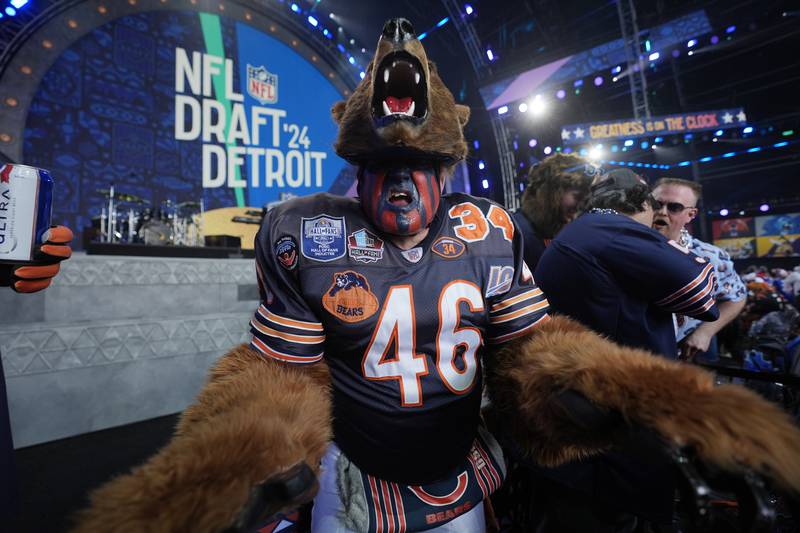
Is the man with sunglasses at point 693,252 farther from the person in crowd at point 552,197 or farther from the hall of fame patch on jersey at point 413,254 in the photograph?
the hall of fame patch on jersey at point 413,254

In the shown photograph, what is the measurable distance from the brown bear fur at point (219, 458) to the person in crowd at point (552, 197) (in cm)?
177

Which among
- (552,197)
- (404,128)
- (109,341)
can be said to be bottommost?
(109,341)

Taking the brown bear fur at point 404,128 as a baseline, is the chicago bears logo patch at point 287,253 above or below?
below

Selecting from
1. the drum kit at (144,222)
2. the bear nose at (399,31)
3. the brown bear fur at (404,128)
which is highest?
the drum kit at (144,222)

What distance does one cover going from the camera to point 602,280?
1.43 m

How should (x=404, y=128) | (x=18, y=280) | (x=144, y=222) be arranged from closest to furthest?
(x=404, y=128) < (x=18, y=280) < (x=144, y=222)

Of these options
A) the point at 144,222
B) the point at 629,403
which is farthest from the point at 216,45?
the point at 629,403

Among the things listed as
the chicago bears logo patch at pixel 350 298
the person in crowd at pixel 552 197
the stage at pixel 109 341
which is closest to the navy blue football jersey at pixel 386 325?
the chicago bears logo patch at pixel 350 298

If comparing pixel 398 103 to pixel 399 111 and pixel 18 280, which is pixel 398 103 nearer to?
→ pixel 399 111

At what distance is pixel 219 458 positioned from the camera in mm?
→ 562

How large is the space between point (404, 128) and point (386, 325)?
467 mm

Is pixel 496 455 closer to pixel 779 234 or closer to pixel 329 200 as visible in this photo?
pixel 329 200

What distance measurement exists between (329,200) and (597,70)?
9.58 metres

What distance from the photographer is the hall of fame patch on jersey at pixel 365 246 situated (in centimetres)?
103
